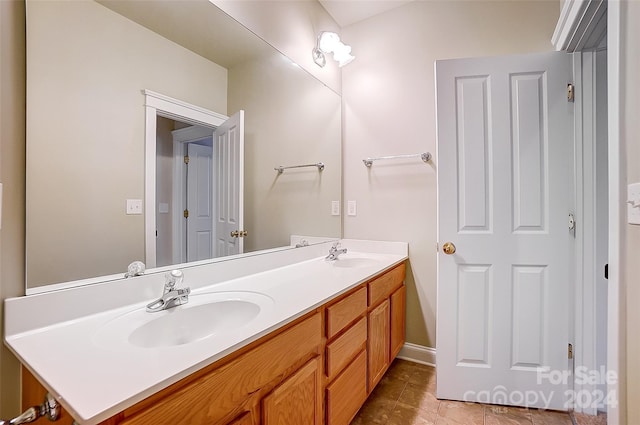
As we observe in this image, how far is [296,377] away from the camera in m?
0.96

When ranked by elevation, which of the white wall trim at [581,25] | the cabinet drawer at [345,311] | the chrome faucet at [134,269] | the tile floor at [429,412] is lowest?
the tile floor at [429,412]

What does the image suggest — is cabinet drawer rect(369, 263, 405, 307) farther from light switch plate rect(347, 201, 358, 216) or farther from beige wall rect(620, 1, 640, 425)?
beige wall rect(620, 1, 640, 425)

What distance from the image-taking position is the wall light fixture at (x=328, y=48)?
2010 millimetres

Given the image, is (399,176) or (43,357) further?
(399,176)

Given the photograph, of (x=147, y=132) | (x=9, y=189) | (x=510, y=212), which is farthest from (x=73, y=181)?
(x=510, y=212)

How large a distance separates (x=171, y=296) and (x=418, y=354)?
1.79 meters

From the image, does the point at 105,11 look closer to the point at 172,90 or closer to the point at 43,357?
the point at 172,90

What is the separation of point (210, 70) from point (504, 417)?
7.62 ft

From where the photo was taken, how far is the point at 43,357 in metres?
0.66

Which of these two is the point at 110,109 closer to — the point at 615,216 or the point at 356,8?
the point at 615,216

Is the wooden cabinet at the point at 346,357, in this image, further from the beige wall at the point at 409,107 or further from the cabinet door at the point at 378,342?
Answer: the beige wall at the point at 409,107

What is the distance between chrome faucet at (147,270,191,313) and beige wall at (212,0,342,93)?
1238mm

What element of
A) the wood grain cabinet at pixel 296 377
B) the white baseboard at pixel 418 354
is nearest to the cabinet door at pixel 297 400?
the wood grain cabinet at pixel 296 377

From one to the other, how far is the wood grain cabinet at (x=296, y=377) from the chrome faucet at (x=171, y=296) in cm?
32
